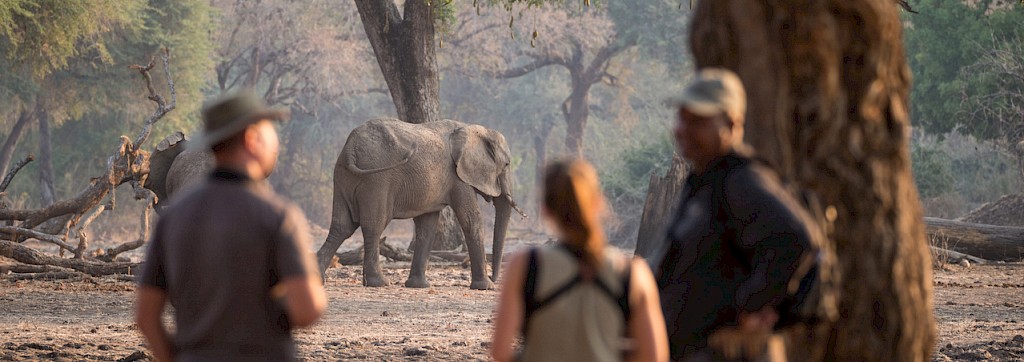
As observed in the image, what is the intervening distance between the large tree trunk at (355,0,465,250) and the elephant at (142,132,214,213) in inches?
210

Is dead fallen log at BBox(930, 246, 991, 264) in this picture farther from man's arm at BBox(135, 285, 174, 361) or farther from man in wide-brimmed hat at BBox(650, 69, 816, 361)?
man's arm at BBox(135, 285, 174, 361)

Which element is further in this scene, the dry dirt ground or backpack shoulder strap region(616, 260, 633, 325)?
the dry dirt ground

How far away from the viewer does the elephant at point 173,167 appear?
15977 millimetres

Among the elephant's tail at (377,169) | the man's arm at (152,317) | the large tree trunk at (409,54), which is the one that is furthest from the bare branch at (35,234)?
the man's arm at (152,317)

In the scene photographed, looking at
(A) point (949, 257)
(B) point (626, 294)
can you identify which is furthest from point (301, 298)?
(A) point (949, 257)

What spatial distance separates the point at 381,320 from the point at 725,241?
886 cm

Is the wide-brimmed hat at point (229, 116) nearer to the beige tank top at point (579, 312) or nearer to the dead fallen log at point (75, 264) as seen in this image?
the beige tank top at point (579, 312)

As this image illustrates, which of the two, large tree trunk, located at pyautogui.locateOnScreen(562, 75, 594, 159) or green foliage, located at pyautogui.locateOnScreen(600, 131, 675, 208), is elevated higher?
large tree trunk, located at pyautogui.locateOnScreen(562, 75, 594, 159)

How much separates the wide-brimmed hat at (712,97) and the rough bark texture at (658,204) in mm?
12873

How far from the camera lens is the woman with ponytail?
382 cm

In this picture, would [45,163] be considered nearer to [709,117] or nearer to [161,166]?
[161,166]

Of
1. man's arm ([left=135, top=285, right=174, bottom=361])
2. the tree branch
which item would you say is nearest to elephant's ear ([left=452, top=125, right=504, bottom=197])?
man's arm ([left=135, top=285, right=174, bottom=361])

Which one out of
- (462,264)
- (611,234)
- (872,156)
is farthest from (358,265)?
(872,156)

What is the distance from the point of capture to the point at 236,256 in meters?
3.99
